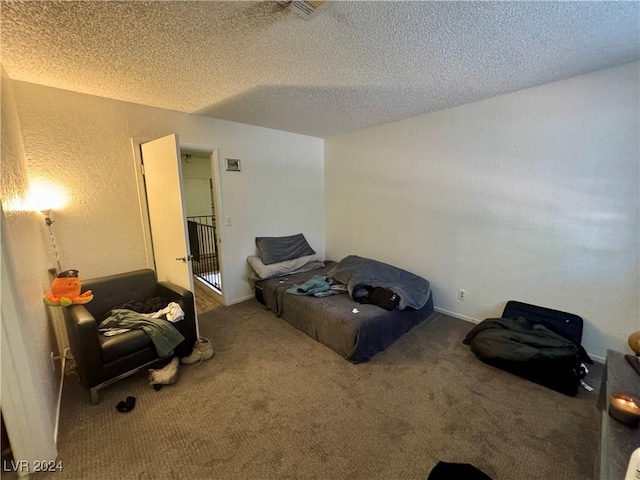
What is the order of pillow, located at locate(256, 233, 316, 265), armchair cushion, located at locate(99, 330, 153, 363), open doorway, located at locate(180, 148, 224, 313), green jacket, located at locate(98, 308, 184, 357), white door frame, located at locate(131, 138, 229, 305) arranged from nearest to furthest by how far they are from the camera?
armchair cushion, located at locate(99, 330, 153, 363) → green jacket, located at locate(98, 308, 184, 357) → white door frame, located at locate(131, 138, 229, 305) → open doorway, located at locate(180, 148, 224, 313) → pillow, located at locate(256, 233, 316, 265)

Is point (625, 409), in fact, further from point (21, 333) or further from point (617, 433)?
point (21, 333)

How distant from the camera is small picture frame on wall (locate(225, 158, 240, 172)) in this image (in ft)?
10.8

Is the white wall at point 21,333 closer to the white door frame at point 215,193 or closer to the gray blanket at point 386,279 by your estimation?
the white door frame at point 215,193

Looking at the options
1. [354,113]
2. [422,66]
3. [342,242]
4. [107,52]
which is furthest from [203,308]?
[422,66]

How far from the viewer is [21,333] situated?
4.14 ft

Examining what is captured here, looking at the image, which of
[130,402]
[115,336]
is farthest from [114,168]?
[130,402]

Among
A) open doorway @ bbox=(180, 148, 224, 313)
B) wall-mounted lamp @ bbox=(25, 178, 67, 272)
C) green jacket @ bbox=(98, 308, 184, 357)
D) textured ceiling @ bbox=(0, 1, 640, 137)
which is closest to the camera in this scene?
textured ceiling @ bbox=(0, 1, 640, 137)

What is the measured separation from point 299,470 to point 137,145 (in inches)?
120

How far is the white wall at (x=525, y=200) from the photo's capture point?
6.75 feet

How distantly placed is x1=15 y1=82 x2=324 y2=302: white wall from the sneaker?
1.14 metres

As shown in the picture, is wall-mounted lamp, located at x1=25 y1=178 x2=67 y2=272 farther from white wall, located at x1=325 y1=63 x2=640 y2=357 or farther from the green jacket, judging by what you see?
white wall, located at x1=325 y1=63 x2=640 y2=357

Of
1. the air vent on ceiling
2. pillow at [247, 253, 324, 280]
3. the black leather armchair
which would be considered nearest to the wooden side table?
the air vent on ceiling

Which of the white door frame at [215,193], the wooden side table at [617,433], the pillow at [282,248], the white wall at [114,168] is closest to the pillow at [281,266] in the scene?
the pillow at [282,248]

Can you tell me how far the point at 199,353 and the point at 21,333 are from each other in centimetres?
123
